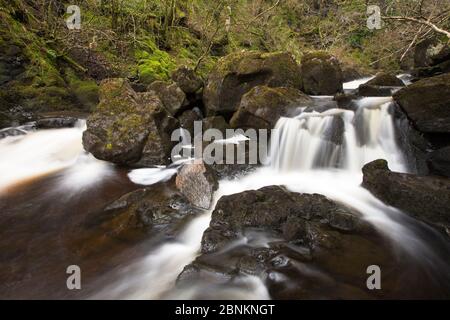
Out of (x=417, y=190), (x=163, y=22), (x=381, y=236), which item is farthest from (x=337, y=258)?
(x=163, y=22)

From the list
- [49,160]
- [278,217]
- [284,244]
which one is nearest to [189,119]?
[49,160]

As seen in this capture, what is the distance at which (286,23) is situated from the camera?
71.5 ft

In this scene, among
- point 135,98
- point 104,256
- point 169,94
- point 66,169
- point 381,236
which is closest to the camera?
point 104,256

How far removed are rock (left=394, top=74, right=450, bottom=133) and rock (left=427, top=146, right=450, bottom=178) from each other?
1.18 feet

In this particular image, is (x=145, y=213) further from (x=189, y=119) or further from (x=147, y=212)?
(x=189, y=119)

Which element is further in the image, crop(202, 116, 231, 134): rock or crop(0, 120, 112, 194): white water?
crop(202, 116, 231, 134): rock

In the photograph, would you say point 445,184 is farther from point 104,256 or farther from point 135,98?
point 135,98

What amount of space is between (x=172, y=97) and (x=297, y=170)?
3.99 m

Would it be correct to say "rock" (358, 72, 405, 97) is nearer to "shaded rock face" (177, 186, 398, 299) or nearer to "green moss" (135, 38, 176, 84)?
"shaded rock face" (177, 186, 398, 299)

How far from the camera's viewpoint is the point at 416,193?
180 inches

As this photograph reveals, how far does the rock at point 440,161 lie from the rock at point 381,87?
341 centimetres

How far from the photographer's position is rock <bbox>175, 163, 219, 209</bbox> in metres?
5.16

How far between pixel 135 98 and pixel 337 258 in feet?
19.1

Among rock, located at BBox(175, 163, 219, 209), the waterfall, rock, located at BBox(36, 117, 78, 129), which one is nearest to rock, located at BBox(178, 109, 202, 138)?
the waterfall
